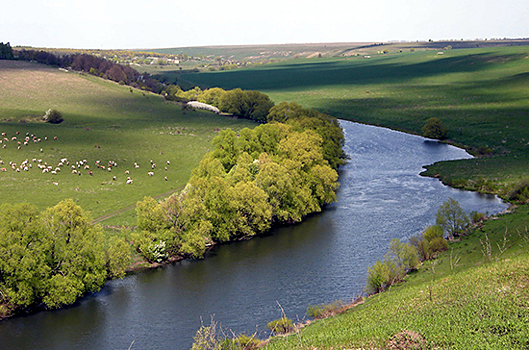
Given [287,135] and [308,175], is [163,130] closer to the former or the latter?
[287,135]

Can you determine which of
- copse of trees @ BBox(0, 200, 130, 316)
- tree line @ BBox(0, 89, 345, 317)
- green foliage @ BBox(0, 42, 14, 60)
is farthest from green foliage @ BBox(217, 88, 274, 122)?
copse of trees @ BBox(0, 200, 130, 316)

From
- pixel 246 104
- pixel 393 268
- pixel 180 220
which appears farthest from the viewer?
A: pixel 246 104

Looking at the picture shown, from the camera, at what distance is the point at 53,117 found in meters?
122

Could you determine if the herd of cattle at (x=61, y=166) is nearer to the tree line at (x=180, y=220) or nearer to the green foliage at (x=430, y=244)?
the tree line at (x=180, y=220)

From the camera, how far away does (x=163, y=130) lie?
4995 inches

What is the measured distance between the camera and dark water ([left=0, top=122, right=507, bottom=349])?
45.6 meters

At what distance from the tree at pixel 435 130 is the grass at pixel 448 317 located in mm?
92545

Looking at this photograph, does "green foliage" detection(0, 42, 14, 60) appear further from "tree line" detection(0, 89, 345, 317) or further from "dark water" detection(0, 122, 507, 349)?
"dark water" detection(0, 122, 507, 349)

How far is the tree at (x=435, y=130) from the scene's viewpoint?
127438mm

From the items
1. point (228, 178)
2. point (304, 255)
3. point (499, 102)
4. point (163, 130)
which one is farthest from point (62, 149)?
point (499, 102)

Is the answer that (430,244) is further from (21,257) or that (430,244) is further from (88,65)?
(88,65)

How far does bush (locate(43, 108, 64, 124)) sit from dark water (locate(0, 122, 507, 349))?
76.4 meters

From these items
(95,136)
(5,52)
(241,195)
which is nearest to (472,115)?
(241,195)

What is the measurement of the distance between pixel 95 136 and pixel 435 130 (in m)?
83.2
